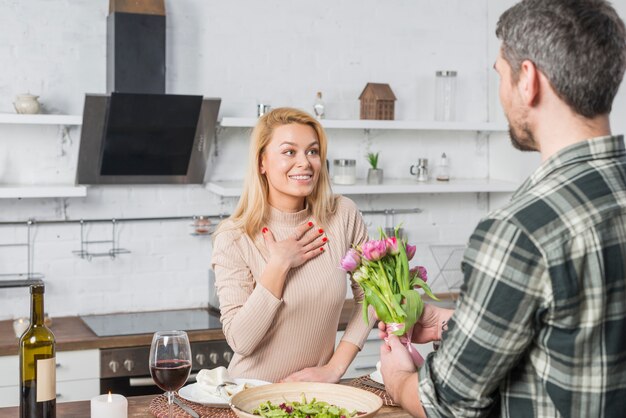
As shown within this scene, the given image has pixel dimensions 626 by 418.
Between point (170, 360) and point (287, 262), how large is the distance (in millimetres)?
773

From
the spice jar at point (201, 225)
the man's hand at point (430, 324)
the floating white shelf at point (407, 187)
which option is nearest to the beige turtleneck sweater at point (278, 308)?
the man's hand at point (430, 324)

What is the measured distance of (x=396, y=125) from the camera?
4.48 metres

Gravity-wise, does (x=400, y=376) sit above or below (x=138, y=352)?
above

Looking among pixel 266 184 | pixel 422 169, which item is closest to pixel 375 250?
pixel 266 184

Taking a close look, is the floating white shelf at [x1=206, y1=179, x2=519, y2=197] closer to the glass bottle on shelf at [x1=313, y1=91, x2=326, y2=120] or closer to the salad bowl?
the glass bottle on shelf at [x1=313, y1=91, x2=326, y2=120]

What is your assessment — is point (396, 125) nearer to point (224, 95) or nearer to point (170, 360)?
point (224, 95)

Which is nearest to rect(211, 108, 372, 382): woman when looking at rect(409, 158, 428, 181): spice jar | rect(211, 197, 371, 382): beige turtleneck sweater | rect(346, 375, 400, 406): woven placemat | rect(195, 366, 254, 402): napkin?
rect(211, 197, 371, 382): beige turtleneck sweater

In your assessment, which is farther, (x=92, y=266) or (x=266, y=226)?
(x=92, y=266)

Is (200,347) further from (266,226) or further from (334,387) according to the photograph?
(334,387)

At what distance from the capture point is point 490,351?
1335 mm

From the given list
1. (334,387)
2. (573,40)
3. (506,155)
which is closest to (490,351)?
(573,40)

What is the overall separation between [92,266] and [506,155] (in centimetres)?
243

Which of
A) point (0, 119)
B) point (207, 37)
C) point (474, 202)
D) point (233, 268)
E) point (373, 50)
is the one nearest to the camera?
point (233, 268)

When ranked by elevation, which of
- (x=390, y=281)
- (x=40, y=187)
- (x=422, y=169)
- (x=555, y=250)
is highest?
(x=422, y=169)
